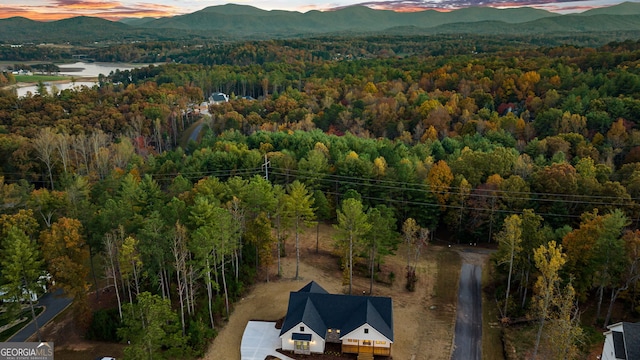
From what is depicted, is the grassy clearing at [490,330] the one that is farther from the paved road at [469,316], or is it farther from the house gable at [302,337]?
the house gable at [302,337]

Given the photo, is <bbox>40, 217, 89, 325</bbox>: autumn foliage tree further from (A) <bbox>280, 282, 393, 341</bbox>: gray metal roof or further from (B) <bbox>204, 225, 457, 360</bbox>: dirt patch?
(A) <bbox>280, 282, 393, 341</bbox>: gray metal roof

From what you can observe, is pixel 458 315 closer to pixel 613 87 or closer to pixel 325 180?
pixel 325 180

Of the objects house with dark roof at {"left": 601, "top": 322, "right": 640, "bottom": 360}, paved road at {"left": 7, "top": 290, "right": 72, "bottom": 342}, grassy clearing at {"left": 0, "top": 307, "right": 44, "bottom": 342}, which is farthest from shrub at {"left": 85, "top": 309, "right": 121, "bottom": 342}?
house with dark roof at {"left": 601, "top": 322, "right": 640, "bottom": 360}

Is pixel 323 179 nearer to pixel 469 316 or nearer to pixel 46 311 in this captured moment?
pixel 469 316

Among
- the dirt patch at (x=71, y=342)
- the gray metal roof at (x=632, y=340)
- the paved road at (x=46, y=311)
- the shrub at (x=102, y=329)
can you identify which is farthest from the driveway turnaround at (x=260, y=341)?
the gray metal roof at (x=632, y=340)

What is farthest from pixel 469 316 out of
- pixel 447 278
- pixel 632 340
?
pixel 632 340
